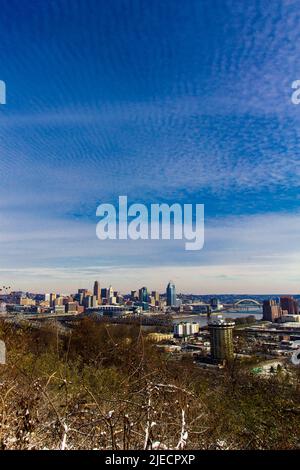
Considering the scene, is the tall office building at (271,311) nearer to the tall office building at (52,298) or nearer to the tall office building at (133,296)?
the tall office building at (133,296)

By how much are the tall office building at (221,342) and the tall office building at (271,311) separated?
5.15 meters

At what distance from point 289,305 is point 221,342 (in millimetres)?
6255

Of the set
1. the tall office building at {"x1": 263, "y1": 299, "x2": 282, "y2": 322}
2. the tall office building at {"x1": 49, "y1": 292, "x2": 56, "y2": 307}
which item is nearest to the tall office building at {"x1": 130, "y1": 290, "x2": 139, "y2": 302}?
the tall office building at {"x1": 263, "y1": 299, "x2": 282, "y2": 322}

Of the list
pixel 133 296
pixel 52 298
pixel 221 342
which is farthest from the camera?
pixel 52 298

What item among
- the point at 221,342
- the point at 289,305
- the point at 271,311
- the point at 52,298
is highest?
the point at 289,305

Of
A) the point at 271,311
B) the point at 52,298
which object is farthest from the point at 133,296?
the point at 52,298

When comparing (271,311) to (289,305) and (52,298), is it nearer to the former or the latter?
(289,305)

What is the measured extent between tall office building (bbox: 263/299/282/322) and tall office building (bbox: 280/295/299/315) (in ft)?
1.34

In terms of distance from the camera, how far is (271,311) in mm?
17750

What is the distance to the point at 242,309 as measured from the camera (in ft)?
81.5

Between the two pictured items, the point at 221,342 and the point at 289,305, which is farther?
the point at 289,305

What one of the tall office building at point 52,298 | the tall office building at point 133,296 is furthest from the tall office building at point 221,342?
the tall office building at point 52,298

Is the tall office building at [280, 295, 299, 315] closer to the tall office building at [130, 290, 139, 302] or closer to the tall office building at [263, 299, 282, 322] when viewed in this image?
the tall office building at [263, 299, 282, 322]
